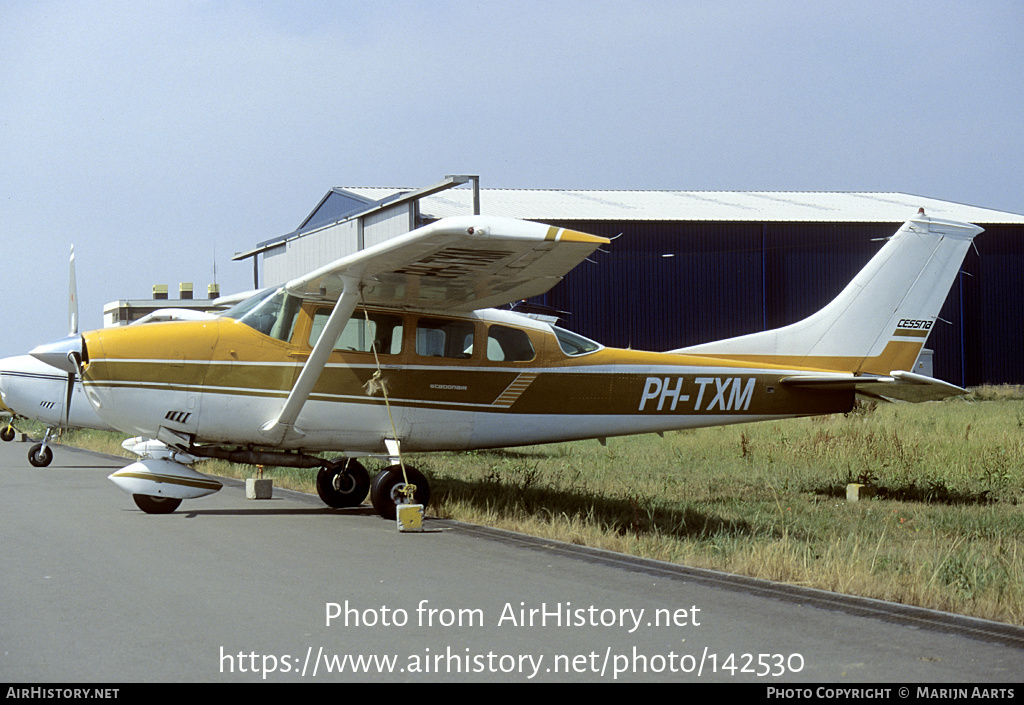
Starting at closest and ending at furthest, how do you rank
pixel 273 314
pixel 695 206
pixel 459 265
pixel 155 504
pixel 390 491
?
pixel 459 265 < pixel 390 491 < pixel 155 504 < pixel 273 314 < pixel 695 206

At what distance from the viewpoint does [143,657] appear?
431 centimetres

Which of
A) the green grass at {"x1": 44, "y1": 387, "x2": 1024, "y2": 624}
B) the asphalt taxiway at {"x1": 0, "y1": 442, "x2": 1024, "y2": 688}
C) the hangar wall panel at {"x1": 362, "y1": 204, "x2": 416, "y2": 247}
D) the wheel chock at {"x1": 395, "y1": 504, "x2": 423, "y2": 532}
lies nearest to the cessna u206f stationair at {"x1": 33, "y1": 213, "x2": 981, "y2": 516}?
the wheel chock at {"x1": 395, "y1": 504, "x2": 423, "y2": 532}

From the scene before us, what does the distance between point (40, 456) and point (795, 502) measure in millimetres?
13072

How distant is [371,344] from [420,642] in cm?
566

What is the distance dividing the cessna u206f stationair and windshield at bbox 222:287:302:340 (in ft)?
0.05

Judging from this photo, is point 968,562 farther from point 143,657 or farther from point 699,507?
point 143,657

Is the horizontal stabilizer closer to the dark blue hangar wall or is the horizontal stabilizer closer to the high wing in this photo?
the high wing

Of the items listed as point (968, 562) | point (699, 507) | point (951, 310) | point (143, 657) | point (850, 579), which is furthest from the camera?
point (951, 310)

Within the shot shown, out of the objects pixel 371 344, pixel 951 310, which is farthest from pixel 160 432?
pixel 951 310

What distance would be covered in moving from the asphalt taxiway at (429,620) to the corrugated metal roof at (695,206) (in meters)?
23.1

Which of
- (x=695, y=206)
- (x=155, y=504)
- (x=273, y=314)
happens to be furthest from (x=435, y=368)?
(x=695, y=206)

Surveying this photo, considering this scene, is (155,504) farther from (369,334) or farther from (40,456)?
(40,456)

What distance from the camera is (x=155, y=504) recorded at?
9.80 metres
